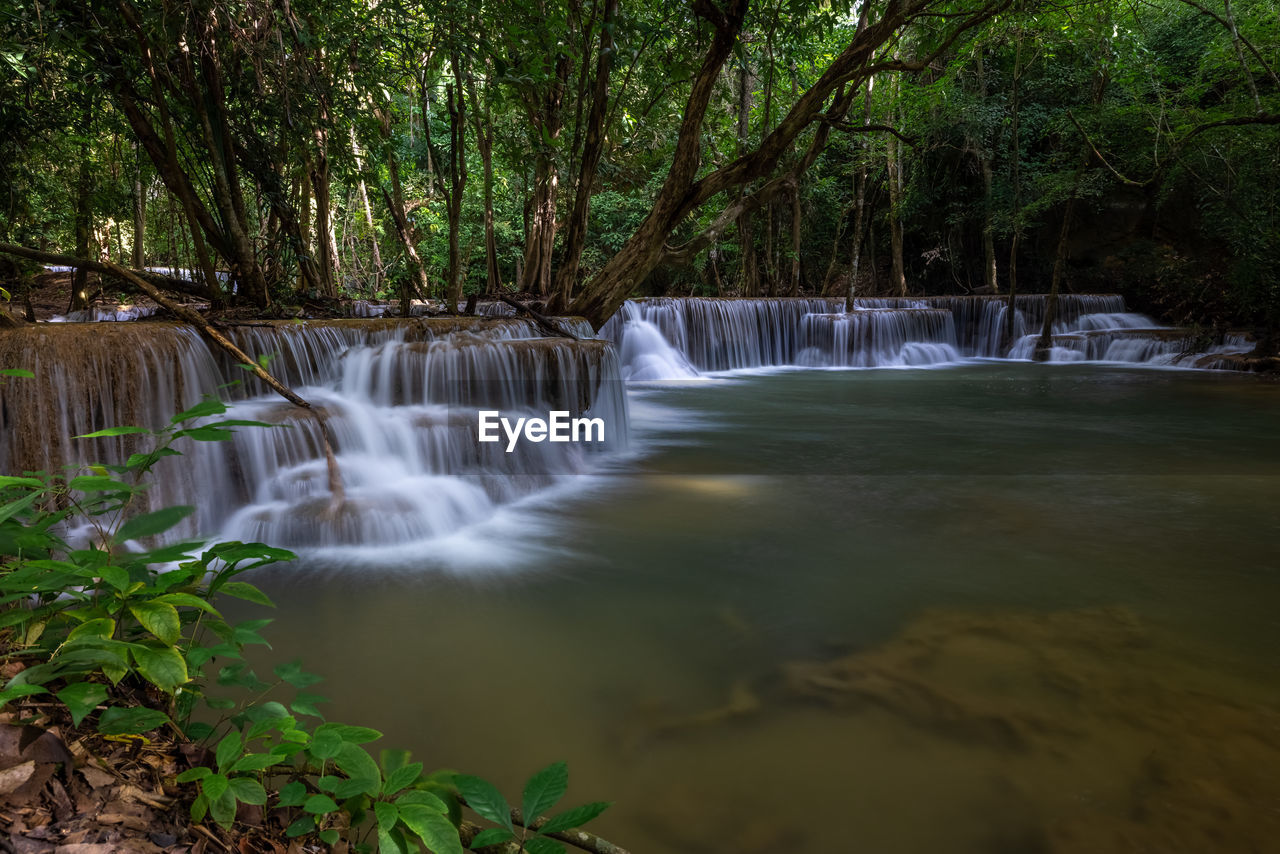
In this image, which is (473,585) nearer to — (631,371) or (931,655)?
(931,655)

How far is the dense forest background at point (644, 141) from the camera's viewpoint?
6680 mm

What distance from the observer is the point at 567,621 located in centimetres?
341

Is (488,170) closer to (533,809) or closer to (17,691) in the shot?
(17,691)

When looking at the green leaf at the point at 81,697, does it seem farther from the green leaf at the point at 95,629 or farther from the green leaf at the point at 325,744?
the green leaf at the point at 325,744

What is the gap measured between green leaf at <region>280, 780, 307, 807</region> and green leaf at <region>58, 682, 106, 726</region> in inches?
14.4

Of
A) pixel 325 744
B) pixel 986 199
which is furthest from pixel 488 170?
pixel 986 199

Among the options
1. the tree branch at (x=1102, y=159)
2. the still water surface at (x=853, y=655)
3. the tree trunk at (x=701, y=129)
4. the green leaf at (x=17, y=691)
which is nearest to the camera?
the green leaf at (x=17, y=691)

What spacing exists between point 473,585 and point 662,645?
131 cm

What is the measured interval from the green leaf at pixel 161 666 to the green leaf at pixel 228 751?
0.14m

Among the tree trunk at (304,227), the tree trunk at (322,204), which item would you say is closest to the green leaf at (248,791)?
the tree trunk at (304,227)

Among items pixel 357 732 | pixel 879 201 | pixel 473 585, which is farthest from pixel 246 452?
pixel 879 201

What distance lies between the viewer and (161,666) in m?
1.22

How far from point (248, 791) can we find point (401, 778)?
256 mm

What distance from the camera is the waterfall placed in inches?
176
